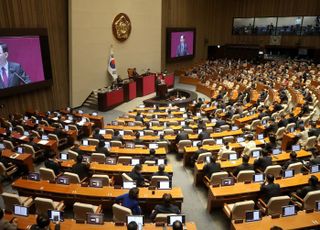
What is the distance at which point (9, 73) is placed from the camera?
45.5 feet

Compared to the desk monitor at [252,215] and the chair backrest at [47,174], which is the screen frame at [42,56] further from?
the desk monitor at [252,215]

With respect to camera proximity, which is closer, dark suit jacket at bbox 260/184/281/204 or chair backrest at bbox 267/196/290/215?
chair backrest at bbox 267/196/290/215

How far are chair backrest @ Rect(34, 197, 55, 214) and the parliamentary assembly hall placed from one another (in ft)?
0.08

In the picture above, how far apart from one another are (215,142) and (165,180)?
3.89 metres

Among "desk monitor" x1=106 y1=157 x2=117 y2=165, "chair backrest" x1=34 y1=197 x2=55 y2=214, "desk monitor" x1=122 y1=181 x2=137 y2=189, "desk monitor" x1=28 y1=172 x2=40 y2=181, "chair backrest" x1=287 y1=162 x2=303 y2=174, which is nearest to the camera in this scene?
"chair backrest" x1=34 y1=197 x2=55 y2=214

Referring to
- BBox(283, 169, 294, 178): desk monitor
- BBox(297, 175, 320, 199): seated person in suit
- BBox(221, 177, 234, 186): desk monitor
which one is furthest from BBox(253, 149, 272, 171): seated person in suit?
BBox(221, 177, 234, 186): desk monitor

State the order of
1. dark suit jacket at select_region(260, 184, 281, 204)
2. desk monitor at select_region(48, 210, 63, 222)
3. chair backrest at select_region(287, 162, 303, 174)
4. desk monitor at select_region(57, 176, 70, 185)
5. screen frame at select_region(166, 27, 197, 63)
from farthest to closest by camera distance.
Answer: screen frame at select_region(166, 27, 197, 63) < chair backrest at select_region(287, 162, 303, 174) < desk monitor at select_region(57, 176, 70, 185) < dark suit jacket at select_region(260, 184, 281, 204) < desk monitor at select_region(48, 210, 63, 222)

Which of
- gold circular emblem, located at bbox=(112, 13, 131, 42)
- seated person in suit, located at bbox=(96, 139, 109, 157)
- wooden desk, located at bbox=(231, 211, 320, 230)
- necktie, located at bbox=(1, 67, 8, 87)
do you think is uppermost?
gold circular emblem, located at bbox=(112, 13, 131, 42)

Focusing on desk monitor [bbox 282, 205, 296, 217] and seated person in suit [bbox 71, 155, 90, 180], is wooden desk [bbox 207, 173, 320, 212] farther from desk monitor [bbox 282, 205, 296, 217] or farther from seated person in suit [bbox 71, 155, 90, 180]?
seated person in suit [bbox 71, 155, 90, 180]

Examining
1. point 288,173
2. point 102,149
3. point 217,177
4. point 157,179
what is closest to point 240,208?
point 217,177

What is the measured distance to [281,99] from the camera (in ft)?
52.9

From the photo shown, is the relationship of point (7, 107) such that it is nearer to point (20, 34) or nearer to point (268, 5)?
point (20, 34)

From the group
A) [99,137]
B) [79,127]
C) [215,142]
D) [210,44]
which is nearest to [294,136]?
[215,142]

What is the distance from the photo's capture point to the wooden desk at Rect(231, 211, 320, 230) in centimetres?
571
